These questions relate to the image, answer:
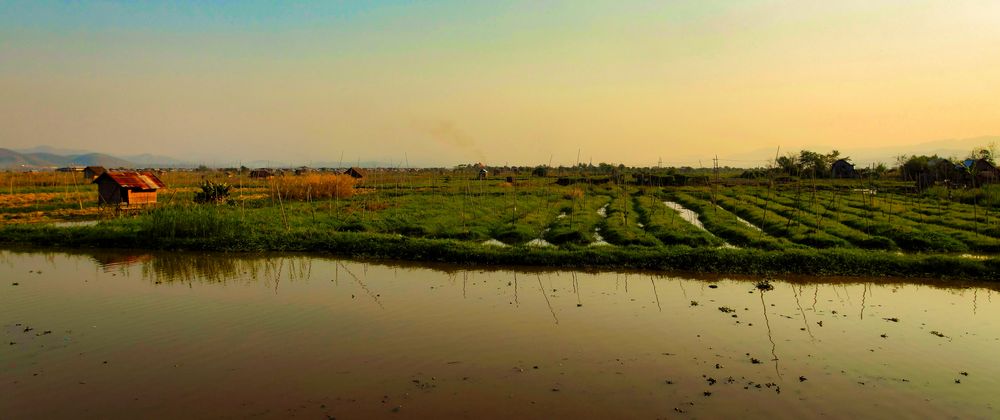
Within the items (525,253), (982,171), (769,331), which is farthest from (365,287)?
(982,171)

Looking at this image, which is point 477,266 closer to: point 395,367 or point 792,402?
point 395,367

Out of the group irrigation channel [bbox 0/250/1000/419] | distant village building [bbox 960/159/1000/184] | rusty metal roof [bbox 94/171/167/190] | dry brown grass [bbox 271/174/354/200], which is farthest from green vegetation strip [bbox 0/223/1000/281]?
distant village building [bbox 960/159/1000/184]

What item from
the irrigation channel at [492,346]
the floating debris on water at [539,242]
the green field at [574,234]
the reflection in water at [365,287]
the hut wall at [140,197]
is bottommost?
the irrigation channel at [492,346]

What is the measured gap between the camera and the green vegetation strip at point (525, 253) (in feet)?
40.7

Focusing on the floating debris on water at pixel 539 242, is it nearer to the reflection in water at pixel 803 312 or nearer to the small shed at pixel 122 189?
the reflection in water at pixel 803 312

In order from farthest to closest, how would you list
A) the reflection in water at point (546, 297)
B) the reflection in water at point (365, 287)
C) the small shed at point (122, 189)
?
the small shed at point (122, 189), the reflection in water at point (365, 287), the reflection in water at point (546, 297)

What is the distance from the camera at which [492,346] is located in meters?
7.66

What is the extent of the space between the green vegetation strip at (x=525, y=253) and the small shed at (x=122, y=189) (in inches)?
244

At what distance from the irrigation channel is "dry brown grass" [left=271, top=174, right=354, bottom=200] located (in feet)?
55.4

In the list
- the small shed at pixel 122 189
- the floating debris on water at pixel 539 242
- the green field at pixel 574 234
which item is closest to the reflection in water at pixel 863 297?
the green field at pixel 574 234

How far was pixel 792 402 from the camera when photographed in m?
6.02

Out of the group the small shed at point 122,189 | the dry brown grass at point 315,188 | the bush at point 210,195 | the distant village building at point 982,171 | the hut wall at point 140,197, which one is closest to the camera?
the small shed at point 122,189

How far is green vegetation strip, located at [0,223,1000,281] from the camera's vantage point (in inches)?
488

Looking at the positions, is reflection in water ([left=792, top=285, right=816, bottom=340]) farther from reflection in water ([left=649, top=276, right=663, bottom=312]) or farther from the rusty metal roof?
the rusty metal roof
